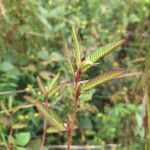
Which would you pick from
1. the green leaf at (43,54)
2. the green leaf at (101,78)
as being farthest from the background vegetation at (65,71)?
the green leaf at (101,78)

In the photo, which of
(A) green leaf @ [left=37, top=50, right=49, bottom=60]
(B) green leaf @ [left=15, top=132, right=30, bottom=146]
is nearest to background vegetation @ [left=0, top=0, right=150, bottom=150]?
(A) green leaf @ [left=37, top=50, right=49, bottom=60]

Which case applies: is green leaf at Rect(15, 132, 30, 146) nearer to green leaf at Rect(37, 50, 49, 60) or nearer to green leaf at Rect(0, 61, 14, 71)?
green leaf at Rect(0, 61, 14, 71)

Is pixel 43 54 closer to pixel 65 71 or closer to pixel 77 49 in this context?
pixel 65 71

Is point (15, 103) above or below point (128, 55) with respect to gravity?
below

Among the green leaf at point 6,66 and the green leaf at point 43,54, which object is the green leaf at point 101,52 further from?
the green leaf at point 43,54

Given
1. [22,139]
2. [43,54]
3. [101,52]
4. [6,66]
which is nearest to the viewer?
[101,52]

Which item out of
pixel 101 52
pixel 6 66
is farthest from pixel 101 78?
pixel 6 66

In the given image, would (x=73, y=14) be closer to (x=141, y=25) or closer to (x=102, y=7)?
(x=102, y=7)

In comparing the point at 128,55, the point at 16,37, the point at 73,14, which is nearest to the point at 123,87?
the point at 128,55
